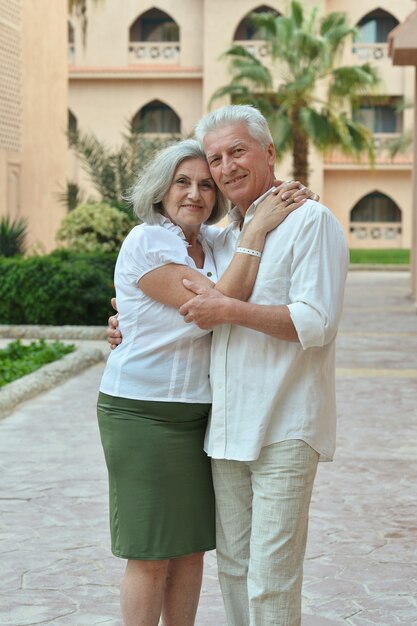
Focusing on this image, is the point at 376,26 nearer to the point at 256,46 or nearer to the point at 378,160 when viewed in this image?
the point at 256,46

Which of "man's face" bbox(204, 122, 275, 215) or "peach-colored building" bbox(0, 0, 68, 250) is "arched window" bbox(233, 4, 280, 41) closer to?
"peach-colored building" bbox(0, 0, 68, 250)

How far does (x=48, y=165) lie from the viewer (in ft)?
77.9

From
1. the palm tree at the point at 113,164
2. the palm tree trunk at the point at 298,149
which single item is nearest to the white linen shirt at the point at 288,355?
the palm tree at the point at 113,164

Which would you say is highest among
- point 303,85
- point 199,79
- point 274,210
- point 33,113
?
point 199,79

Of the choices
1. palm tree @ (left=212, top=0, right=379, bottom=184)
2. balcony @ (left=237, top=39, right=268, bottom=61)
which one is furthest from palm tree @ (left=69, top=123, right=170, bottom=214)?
balcony @ (left=237, top=39, right=268, bottom=61)

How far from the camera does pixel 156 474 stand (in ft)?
10.7

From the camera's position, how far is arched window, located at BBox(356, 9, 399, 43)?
43188 millimetres

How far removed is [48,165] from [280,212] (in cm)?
2116

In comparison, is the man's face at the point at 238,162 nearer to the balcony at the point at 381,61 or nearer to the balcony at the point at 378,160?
the balcony at the point at 378,160

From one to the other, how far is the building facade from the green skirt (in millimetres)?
37305

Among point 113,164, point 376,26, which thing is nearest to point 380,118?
point 376,26

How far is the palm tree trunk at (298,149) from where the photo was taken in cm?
3097

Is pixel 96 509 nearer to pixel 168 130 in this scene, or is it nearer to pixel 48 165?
pixel 48 165

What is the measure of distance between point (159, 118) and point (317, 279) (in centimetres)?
4122
